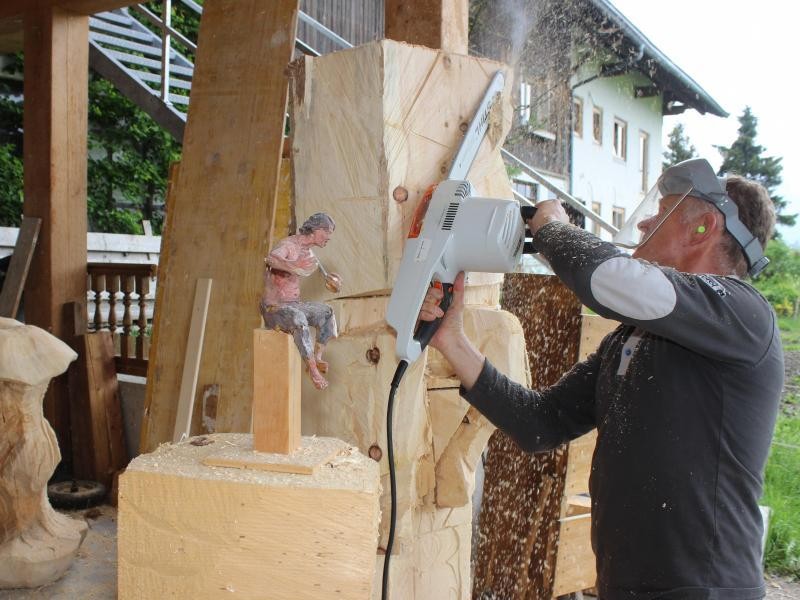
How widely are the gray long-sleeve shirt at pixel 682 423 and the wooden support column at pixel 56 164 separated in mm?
3239

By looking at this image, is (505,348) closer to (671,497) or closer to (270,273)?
(671,497)

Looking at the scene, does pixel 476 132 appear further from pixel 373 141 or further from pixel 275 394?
pixel 275 394

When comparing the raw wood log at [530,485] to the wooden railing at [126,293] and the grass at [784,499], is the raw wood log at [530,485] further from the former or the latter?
the wooden railing at [126,293]

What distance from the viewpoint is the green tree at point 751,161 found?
23.5 ft

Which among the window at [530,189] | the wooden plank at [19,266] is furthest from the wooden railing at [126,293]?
the window at [530,189]

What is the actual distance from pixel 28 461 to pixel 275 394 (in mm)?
2004

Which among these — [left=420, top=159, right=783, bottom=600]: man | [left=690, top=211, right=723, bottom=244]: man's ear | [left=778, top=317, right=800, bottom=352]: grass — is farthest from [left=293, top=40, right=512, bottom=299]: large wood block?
[left=778, top=317, right=800, bottom=352]: grass

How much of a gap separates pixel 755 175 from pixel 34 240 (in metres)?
6.68

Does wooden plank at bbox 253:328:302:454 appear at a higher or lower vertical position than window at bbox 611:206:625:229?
lower

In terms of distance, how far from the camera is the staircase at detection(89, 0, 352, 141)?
5.73 meters

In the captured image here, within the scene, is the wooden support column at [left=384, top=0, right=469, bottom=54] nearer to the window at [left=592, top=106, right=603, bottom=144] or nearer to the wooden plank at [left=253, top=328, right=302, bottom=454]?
the wooden plank at [left=253, top=328, right=302, bottom=454]

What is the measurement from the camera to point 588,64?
249 inches

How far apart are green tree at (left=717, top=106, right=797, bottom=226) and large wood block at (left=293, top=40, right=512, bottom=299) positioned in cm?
653

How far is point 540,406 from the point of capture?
175 cm
